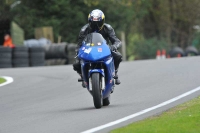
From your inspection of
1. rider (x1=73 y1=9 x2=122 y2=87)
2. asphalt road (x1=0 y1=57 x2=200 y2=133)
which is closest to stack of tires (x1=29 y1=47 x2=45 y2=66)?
asphalt road (x1=0 y1=57 x2=200 y2=133)

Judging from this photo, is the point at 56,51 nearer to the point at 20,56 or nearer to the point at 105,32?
the point at 20,56

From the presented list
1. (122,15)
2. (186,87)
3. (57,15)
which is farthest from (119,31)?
(186,87)

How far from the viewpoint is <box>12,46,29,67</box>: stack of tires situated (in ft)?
101

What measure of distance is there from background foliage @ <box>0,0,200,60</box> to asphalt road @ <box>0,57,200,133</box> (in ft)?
60.8

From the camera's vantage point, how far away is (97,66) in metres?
11.9

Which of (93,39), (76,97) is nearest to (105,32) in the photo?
(93,39)

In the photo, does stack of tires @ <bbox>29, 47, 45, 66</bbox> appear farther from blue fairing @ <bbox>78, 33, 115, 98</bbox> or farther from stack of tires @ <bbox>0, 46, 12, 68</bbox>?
blue fairing @ <bbox>78, 33, 115, 98</bbox>

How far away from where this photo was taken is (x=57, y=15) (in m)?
49.4

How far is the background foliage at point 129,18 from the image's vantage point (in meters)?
48.1

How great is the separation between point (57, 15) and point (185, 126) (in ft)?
134

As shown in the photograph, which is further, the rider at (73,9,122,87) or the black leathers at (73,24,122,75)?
the black leathers at (73,24,122,75)

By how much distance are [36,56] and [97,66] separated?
19846mm

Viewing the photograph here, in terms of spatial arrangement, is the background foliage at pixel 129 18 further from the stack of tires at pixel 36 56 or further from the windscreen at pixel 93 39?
the windscreen at pixel 93 39

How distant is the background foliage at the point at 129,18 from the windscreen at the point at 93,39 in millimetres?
26096
